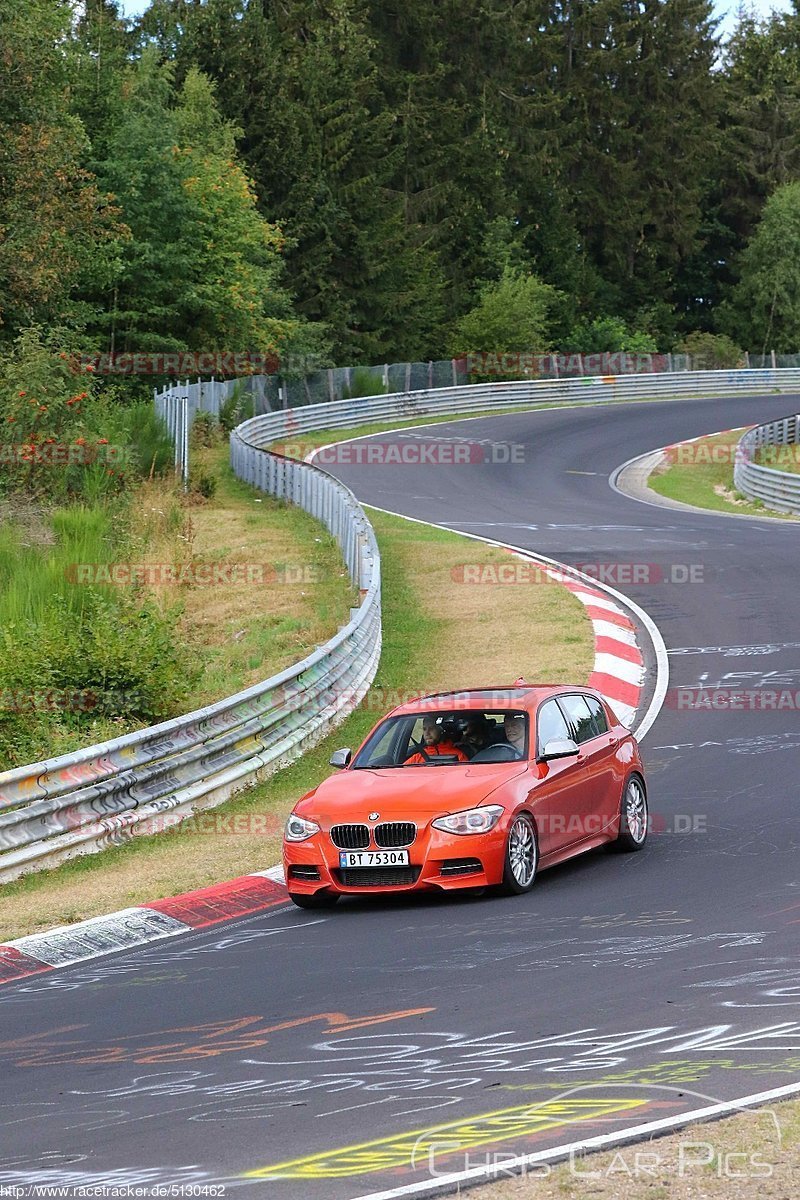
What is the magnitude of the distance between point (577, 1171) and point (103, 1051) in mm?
3052

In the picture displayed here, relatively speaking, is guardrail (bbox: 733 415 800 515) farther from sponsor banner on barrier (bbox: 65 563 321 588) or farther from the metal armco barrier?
the metal armco barrier

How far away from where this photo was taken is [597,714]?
42.8ft

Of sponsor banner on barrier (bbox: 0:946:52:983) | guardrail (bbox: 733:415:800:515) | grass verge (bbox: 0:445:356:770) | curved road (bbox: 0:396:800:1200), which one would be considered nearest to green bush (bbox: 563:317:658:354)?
guardrail (bbox: 733:415:800:515)

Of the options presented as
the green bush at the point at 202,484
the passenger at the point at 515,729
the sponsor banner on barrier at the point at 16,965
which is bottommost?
the sponsor banner on barrier at the point at 16,965

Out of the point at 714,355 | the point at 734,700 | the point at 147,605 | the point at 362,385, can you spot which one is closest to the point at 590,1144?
the point at 734,700

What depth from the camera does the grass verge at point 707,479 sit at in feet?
130

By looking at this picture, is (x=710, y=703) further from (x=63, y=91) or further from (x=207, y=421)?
(x=63, y=91)

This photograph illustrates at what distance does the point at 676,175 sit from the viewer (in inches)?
4070

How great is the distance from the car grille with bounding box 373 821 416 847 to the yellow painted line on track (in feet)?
14.7

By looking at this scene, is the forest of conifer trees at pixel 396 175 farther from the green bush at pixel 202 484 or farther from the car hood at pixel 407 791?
the car hood at pixel 407 791

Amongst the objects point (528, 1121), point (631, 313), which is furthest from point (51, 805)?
point (631, 313)

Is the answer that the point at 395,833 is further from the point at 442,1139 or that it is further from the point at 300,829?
the point at 442,1139

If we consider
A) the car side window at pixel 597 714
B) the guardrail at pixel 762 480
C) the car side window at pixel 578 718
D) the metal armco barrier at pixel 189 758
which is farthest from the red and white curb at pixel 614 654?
the guardrail at pixel 762 480

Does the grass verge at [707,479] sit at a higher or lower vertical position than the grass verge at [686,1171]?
higher
